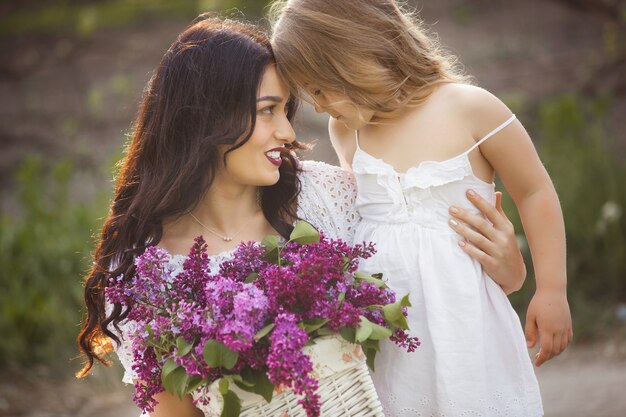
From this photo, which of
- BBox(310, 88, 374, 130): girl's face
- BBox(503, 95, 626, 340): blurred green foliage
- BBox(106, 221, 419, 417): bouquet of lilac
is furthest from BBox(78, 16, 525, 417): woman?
BBox(503, 95, 626, 340): blurred green foliage

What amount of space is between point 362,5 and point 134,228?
0.99 meters

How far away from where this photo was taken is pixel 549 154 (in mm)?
5871

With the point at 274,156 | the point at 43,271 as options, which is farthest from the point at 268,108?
the point at 43,271

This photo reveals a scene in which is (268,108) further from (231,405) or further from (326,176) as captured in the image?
(231,405)

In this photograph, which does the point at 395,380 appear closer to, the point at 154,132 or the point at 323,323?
the point at 323,323

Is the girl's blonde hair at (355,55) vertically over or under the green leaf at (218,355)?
over

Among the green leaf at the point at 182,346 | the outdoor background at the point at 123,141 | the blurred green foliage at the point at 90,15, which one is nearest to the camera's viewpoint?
the green leaf at the point at 182,346

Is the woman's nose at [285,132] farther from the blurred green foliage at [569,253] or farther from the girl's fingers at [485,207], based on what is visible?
the blurred green foliage at [569,253]

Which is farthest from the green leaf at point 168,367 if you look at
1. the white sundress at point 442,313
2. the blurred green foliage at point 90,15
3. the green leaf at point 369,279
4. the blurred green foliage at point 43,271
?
the blurred green foliage at point 90,15

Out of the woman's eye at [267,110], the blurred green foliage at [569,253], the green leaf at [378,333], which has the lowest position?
the green leaf at [378,333]

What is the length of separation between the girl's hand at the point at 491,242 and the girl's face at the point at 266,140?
56 centimetres

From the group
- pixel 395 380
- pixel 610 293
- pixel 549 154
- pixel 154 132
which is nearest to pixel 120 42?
pixel 549 154

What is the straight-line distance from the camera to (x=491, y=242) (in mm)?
2566

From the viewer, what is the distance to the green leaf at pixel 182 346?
77.4 inches
